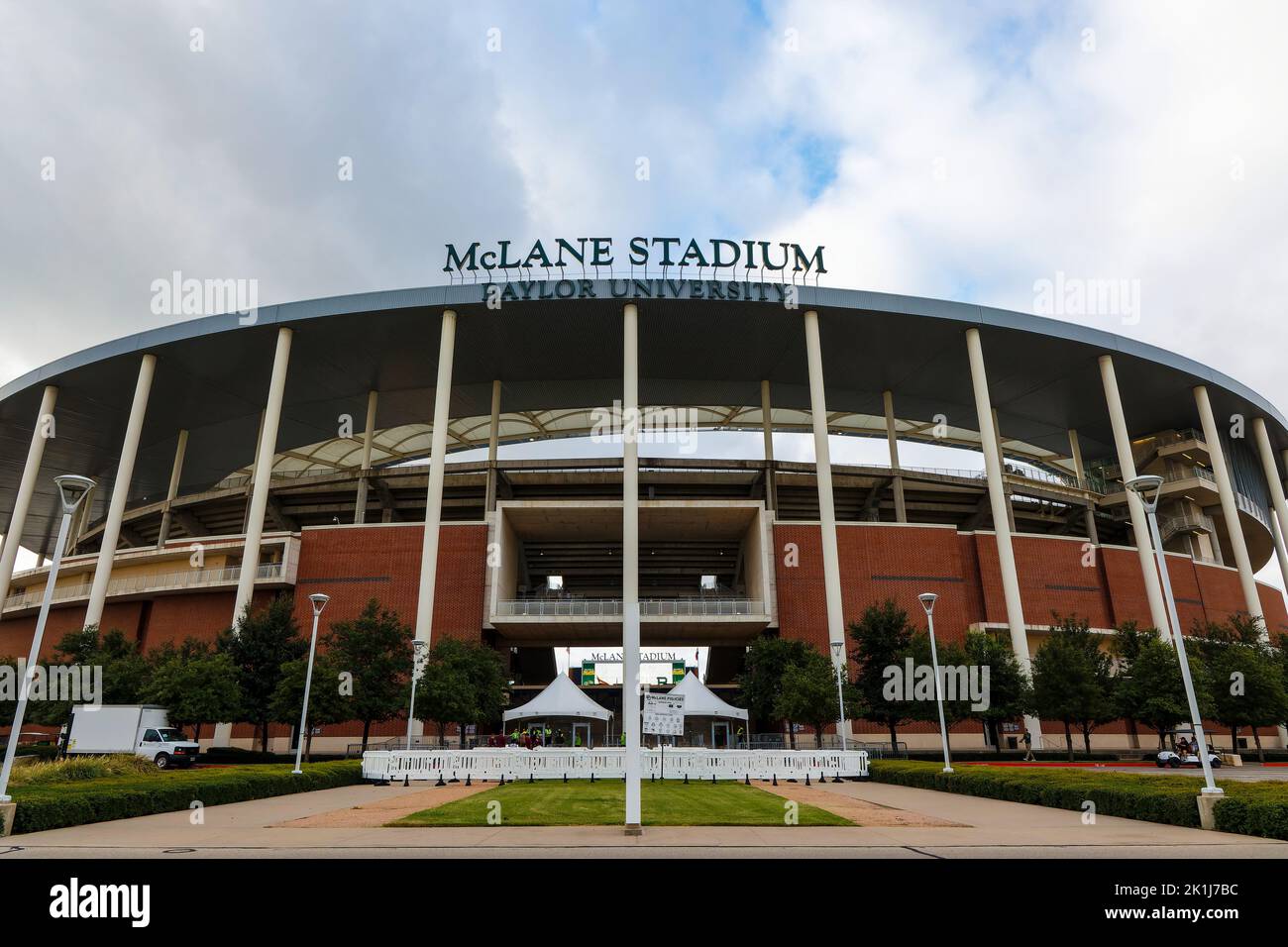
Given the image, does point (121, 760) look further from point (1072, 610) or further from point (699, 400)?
point (1072, 610)

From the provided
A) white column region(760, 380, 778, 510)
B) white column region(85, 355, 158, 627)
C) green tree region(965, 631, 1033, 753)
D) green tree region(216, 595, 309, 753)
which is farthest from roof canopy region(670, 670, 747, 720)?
white column region(85, 355, 158, 627)

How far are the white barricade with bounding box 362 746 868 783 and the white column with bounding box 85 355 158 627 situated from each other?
26.4 meters

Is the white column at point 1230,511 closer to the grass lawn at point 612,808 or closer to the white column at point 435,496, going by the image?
the grass lawn at point 612,808

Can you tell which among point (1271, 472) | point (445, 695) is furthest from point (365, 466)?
point (1271, 472)

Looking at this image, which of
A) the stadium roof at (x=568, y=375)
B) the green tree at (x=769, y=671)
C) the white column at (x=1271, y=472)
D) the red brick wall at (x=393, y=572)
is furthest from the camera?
the white column at (x=1271, y=472)

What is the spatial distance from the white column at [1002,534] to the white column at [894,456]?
5.52m

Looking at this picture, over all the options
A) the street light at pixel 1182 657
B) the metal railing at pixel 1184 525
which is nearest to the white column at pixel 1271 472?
the metal railing at pixel 1184 525

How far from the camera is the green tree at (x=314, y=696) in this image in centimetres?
2877

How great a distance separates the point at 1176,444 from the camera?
1967 inches

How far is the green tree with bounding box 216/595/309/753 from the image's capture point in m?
32.0

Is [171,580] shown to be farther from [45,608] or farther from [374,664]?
[45,608]

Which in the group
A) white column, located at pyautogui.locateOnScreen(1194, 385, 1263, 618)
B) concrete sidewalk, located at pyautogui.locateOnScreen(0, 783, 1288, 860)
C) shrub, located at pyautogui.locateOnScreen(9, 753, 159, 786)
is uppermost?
white column, located at pyautogui.locateOnScreen(1194, 385, 1263, 618)

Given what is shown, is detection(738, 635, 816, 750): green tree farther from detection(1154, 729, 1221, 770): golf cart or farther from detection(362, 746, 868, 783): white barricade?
detection(1154, 729, 1221, 770): golf cart
